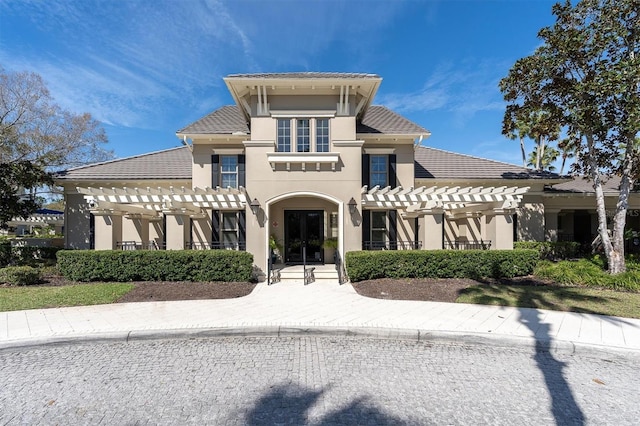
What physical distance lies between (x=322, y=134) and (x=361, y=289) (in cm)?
607

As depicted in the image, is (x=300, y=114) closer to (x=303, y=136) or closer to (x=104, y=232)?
(x=303, y=136)

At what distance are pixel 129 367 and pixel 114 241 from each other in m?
8.26

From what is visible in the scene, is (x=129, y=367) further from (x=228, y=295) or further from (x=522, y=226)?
(x=522, y=226)

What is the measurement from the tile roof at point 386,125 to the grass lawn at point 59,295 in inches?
428

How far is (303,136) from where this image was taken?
38.1 feet

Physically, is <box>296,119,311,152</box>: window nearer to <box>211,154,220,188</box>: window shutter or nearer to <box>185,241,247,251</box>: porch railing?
<box>211,154,220,188</box>: window shutter

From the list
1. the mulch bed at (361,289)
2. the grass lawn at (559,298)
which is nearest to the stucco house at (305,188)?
the mulch bed at (361,289)

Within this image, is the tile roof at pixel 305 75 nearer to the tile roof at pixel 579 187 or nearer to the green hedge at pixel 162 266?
the green hedge at pixel 162 266

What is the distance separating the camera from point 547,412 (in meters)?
3.39

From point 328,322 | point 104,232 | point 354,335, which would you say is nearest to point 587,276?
point 354,335

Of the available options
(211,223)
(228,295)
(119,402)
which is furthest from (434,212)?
(119,402)

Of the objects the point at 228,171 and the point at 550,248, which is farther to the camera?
the point at 550,248

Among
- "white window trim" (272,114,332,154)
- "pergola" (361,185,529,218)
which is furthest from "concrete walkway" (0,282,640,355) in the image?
"white window trim" (272,114,332,154)

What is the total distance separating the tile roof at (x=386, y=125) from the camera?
13.4m
